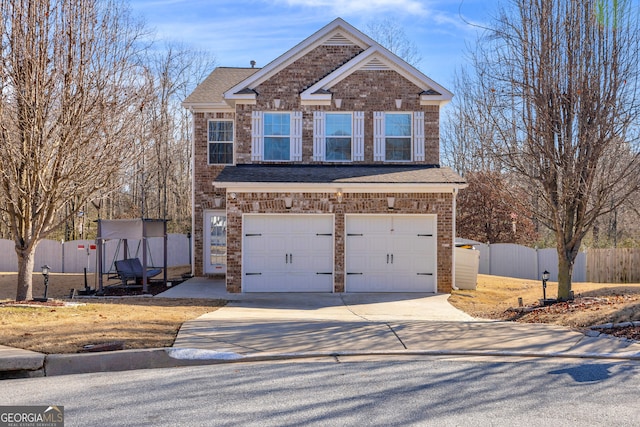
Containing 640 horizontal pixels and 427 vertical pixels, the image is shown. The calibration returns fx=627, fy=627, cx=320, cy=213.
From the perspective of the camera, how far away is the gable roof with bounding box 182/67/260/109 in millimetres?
21516

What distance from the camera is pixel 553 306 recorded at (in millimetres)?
14172

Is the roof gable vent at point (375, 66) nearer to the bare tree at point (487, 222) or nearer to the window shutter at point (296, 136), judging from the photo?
the window shutter at point (296, 136)

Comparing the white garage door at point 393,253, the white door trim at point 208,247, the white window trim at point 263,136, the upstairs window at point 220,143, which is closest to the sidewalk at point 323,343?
the white garage door at point 393,253

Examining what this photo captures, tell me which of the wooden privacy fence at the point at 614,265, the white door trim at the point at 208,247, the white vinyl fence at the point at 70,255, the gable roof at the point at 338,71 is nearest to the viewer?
the gable roof at the point at 338,71

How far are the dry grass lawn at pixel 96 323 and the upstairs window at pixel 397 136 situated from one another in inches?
298

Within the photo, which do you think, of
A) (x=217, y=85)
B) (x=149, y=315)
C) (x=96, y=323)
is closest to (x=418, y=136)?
(x=217, y=85)

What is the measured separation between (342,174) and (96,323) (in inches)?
370

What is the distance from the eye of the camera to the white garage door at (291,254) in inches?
710

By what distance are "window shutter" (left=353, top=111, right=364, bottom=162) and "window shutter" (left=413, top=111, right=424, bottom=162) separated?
5.45 feet

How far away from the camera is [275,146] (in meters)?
19.8

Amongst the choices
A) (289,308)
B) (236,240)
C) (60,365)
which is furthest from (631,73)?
(60,365)

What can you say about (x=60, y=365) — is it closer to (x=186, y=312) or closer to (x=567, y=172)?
(x=186, y=312)

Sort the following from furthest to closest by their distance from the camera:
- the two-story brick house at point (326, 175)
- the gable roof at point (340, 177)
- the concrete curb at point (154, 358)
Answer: the two-story brick house at point (326, 175) < the gable roof at point (340, 177) < the concrete curb at point (154, 358)

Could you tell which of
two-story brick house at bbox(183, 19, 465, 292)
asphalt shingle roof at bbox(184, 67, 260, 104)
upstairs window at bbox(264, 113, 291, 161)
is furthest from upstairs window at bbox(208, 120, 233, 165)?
upstairs window at bbox(264, 113, 291, 161)
